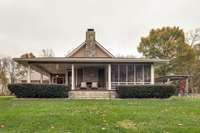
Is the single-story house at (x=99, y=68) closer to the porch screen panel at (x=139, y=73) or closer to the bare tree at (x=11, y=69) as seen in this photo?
the porch screen panel at (x=139, y=73)

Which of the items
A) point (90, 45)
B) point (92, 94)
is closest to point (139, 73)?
point (92, 94)

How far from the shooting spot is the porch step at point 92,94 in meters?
23.2

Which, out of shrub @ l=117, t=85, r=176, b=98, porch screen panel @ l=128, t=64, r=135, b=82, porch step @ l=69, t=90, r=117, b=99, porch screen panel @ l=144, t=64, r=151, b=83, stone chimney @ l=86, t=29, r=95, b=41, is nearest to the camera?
shrub @ l=117, t=85, r=176, b=98

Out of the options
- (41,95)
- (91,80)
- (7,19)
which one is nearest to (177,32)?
(91,80)

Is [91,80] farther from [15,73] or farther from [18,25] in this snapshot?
[15,73]

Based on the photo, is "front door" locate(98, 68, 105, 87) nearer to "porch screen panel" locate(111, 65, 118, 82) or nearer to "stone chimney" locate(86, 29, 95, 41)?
"porch screen panel" locate(111, 65, 118, 82)

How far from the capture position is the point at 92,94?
23672 mm

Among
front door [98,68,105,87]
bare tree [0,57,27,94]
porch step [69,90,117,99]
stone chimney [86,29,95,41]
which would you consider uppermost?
stone chimney [86,29,95,41]

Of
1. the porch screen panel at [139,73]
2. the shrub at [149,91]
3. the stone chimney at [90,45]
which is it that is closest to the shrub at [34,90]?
the shrub at [149,91]

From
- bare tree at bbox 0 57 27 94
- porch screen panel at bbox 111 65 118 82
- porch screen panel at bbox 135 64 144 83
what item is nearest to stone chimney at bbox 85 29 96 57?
porch screen panel at bbox 111 65 118 82

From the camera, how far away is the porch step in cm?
2322

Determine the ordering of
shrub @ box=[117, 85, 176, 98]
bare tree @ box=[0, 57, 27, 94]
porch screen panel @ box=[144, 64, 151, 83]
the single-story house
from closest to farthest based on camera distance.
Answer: shrub @ box=[117, 85, 176, 98] → the single-story house → porch screen panel @ box=[144, 64, 151, 83] → bare tree @ box=[0, 57, 27, 94]

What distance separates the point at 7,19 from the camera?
30.1m

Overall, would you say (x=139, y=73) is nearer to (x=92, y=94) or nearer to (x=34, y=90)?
(x=92, y=94)
